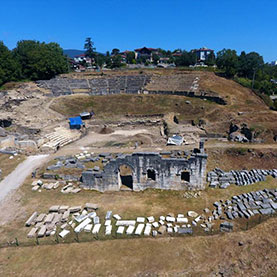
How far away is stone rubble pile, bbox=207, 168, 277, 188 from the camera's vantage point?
62.5 feet

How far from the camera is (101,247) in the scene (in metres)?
13.0

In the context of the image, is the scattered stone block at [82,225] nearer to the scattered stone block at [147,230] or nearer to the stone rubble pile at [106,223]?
the stone rubble pile at [106,223]

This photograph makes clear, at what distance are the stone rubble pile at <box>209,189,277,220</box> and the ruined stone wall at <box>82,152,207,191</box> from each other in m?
2.73

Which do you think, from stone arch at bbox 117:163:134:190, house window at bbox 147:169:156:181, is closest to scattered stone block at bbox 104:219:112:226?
stone arch at bbox 117:163:134:190

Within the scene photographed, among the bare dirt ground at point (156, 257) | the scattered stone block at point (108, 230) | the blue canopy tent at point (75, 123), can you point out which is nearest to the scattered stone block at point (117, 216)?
the scattered stone block at point (108, 230)

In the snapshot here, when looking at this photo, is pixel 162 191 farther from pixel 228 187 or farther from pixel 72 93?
pixel 72 93

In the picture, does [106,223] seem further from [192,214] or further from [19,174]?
[19,174]

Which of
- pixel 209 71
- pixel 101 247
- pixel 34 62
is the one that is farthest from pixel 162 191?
pixel 34 62

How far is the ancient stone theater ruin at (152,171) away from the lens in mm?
17828

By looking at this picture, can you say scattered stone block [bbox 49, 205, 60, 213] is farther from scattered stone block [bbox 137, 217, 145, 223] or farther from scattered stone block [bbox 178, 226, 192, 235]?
scattered stone block [bbox 178, 226, 192, 235]

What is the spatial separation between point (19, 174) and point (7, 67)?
4050 cm

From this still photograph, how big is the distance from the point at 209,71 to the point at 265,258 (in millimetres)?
51453

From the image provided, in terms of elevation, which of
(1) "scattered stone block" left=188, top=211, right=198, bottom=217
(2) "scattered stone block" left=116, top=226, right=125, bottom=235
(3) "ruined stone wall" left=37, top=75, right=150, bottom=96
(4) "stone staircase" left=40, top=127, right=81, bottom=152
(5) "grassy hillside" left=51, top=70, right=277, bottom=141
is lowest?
(2) "scattered stone block" left=116, top=226, right=125, bottom=235

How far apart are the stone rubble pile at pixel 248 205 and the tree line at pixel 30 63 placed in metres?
53.4
